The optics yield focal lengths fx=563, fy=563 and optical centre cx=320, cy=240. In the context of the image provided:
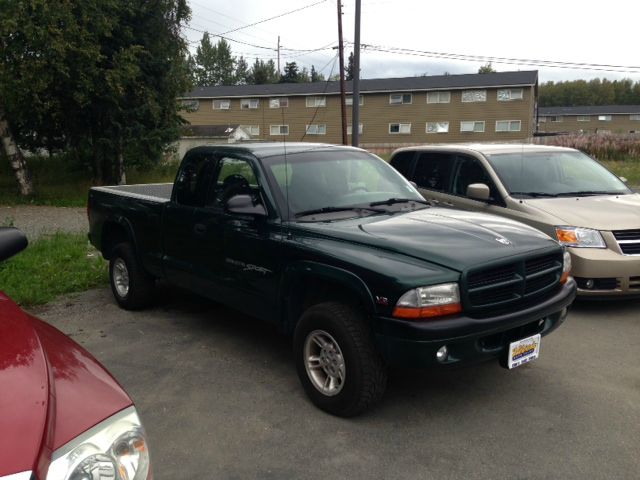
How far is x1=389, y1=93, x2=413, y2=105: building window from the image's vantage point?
1750 inches

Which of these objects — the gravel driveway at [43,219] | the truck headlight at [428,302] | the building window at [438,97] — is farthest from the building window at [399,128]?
the truck headlight at [428,302]

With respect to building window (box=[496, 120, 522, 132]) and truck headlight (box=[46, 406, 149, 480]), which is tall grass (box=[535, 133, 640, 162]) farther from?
truck headlight (box=[46, 406, 149, 480])

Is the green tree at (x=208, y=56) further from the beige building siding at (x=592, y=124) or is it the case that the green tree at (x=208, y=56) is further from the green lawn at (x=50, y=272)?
the green lawn at (x=50, y=272)

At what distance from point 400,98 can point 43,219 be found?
35.5 metres

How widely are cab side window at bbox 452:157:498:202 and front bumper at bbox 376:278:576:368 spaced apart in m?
3.54

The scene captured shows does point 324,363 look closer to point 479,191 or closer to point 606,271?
point 606,271

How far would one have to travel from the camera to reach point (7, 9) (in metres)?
13.7

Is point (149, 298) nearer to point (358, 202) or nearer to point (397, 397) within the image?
point (358, 202)

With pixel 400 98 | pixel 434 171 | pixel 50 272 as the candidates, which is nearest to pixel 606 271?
pixel 434 171

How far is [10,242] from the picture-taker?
2625 millimetres

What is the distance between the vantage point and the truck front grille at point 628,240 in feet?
18.8

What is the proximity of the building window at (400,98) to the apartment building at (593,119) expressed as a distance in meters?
38.4

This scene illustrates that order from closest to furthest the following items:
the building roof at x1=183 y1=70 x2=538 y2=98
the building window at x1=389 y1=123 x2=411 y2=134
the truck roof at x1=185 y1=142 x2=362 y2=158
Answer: the truck roof at x1=185 y1=142 x2=362 y2=158
the building roof at x1=183 y1=70 x2=538 y2=98
the building window at x1=389 y1=123 x2=411 y2=134

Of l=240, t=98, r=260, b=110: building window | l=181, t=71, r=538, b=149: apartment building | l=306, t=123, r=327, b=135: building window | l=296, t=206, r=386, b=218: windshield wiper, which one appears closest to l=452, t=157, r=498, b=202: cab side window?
l=296, t=206, r=386, b=218: windshield wiper
